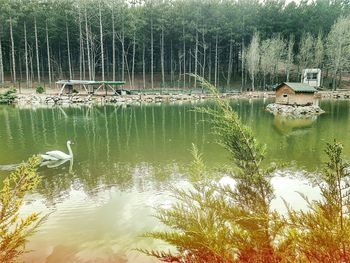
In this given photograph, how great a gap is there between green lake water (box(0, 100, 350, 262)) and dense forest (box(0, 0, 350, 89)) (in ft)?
95.9

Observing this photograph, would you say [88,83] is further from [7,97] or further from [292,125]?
[292,125]

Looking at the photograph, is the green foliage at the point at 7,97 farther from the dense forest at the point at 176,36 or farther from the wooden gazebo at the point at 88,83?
the dense forest at the point at 176,36

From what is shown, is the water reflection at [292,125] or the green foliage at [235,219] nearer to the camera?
the green foliage at [235,219]

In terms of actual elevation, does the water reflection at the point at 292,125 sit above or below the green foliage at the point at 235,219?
below

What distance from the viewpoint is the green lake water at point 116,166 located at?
6270 millimetres

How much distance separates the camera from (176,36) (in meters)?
58.8

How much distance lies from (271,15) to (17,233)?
65.7m

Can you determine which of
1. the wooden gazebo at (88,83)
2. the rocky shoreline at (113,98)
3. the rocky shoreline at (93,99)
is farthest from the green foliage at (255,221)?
the wooden gazebo at (88,83)

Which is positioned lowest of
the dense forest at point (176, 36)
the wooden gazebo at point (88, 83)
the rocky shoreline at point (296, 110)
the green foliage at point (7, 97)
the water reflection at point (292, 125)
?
the water reflection at point (292, 125)

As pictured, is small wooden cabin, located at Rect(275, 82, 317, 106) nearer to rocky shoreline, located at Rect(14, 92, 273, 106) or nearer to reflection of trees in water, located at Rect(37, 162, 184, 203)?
rocky shoreline, located at Rect(14, 92, 273, 106)

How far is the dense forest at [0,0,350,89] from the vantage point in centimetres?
5116

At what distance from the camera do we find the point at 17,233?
2922 mm

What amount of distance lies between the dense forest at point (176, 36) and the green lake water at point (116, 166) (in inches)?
1151

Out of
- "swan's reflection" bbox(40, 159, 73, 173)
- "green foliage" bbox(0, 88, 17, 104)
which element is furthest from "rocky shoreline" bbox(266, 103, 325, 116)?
"green foliage" bbox(0, 88, 17, 104)
